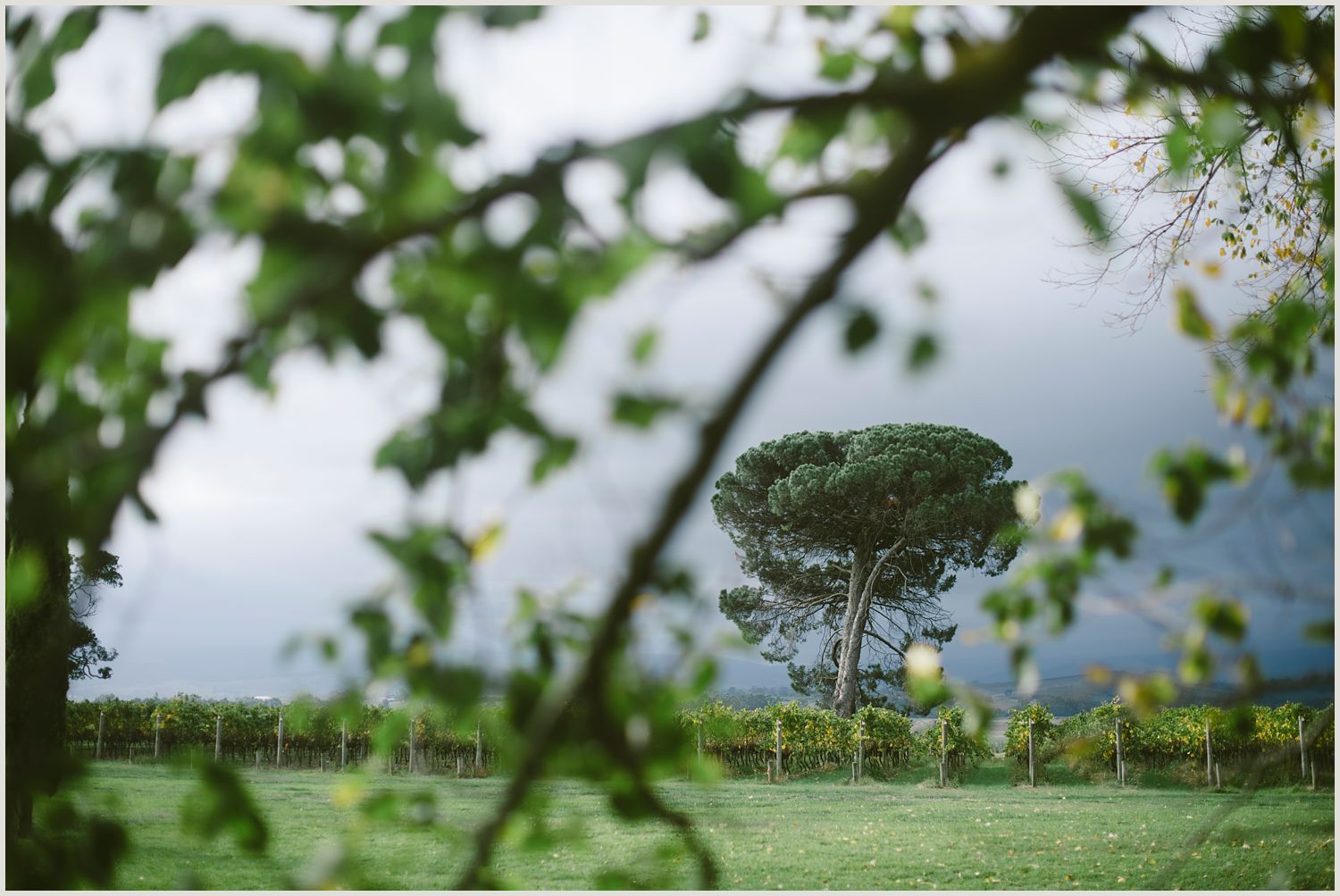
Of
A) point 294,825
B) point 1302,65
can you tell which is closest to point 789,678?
point 294,825

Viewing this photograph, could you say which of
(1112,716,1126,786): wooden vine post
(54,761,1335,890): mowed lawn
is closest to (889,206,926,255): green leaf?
(54,761,1335,890): mowed lawn

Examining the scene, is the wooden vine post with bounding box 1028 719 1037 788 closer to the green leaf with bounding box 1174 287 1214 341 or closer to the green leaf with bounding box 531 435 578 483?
the green leaf with bounding box 1174 287 1214 341

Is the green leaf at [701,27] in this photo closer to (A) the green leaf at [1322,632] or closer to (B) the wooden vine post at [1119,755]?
(A) the green leaf at [1322,632]

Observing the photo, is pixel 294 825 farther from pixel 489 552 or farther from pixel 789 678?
pixel 789 678

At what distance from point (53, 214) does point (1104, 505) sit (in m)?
1.05

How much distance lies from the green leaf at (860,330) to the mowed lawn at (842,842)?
2606 mm

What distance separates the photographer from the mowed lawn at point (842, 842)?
440 cm

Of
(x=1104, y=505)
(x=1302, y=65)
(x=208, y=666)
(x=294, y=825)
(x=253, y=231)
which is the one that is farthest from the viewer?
(x=208, y=666)

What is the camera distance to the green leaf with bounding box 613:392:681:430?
0.68m

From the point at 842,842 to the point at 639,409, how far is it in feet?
17.4

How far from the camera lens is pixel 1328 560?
1.57 meters

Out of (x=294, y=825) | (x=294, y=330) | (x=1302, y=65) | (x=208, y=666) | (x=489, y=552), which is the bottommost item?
(x=294, y=825)

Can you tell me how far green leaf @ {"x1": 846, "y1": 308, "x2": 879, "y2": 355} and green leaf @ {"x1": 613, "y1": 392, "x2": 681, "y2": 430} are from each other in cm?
15

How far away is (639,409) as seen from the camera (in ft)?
2.23
